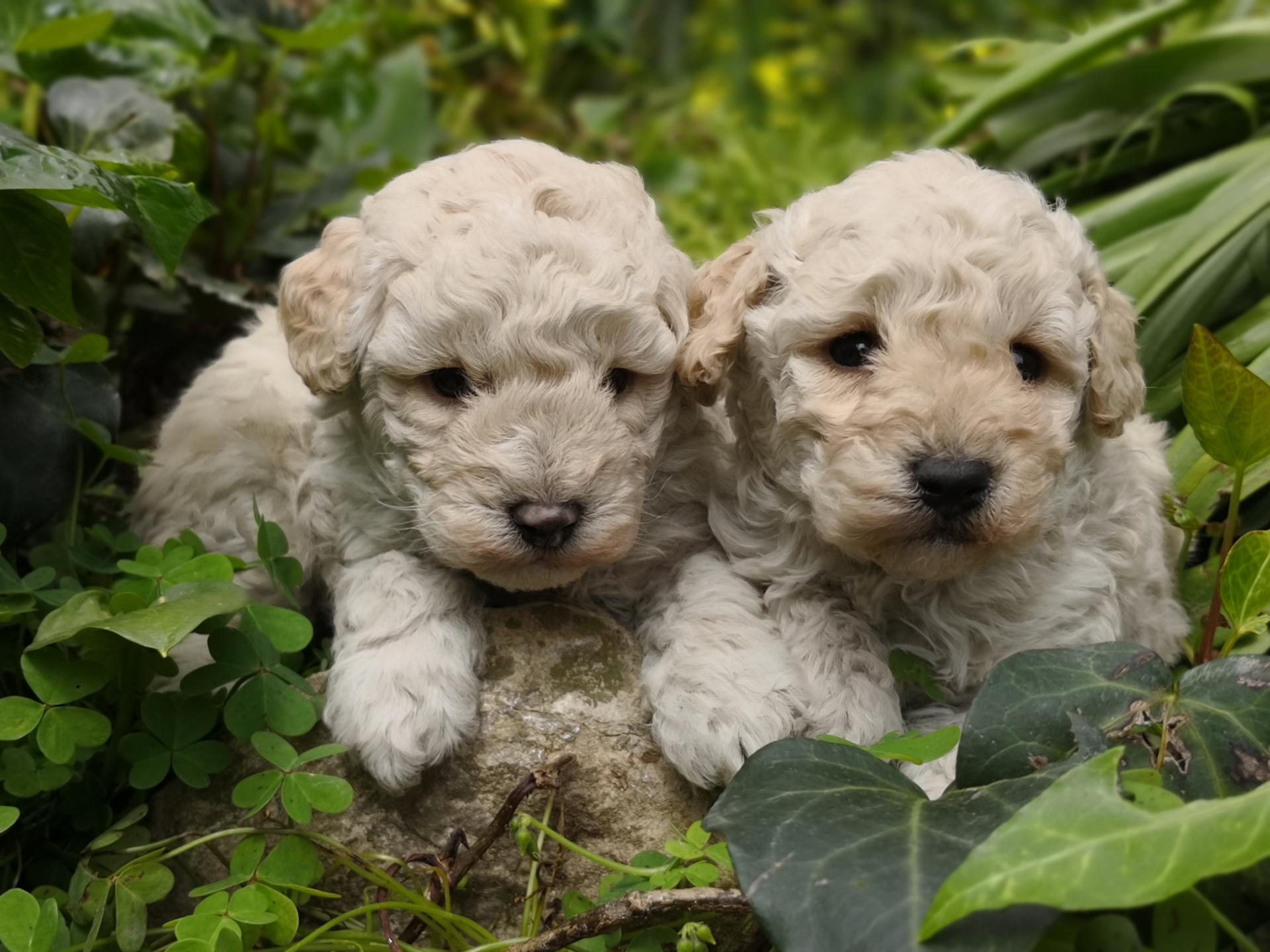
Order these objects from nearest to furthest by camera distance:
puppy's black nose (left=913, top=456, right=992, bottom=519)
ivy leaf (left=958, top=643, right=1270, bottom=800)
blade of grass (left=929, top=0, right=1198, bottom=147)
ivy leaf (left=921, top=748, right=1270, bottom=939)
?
1. ivy leaf (left=921, top=748, right=1270, bottom=939)
2. ivy leaf (left=958, top=643, right=1270, bottom=800)
3. puppy's black nose (left=913, top=456, right=992, bottom=519)
4. blade of grass (left=929, top=0, right=1198, bottom=147)

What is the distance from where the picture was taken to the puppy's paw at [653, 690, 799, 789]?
104 inches

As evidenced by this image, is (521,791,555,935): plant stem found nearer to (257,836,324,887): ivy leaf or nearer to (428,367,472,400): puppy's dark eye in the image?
(257,836,324,887): ivy leaf

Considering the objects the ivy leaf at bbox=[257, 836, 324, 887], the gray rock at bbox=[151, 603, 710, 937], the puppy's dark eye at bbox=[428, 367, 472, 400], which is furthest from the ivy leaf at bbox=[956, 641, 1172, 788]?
the ivy leaf at bbox=[257, 836, 324, 887]

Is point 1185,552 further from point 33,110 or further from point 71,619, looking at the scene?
point 33,110

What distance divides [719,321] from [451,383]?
617 millimetres

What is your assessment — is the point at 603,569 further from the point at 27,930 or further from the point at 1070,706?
the point at 27,930

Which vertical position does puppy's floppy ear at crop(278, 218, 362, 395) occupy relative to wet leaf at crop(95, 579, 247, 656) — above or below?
above

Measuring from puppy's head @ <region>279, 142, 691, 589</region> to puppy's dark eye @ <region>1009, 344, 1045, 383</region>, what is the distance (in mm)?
752

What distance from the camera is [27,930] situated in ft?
8.11

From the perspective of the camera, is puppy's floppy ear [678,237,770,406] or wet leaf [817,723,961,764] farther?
puppy's floppy ear [678,237,770,406]

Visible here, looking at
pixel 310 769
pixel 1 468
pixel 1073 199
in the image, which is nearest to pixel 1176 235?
pixel 1073 199

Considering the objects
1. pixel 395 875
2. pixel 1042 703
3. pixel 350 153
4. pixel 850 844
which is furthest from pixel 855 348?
pixel 350 153

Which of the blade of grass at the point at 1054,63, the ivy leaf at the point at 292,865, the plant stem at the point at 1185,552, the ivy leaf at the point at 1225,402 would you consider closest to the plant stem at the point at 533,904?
the ivy leaf at the point at 292,865

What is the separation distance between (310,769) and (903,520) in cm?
145
